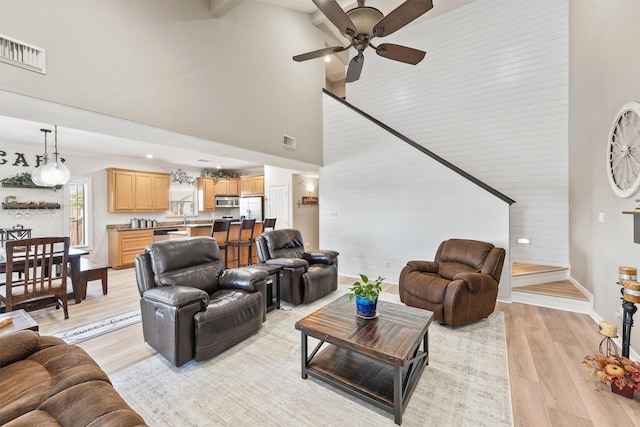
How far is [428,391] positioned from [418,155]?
367 cm

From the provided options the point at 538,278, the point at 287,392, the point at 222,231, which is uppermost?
the point at 222,231

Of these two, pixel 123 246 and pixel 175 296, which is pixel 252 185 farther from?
pixel 175 296

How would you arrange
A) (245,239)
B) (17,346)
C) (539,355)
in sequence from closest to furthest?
(17,346) → (539,355) → (245,239)

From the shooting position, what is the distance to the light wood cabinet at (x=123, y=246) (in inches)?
243

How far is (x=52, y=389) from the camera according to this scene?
4.07 ft

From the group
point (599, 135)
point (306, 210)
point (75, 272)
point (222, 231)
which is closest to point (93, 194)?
point (75, 272)

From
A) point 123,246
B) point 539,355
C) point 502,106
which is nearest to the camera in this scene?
point 539,355

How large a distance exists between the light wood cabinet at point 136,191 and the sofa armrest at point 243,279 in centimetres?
502

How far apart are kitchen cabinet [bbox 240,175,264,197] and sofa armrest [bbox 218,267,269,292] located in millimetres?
5093

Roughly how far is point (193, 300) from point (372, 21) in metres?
2.96

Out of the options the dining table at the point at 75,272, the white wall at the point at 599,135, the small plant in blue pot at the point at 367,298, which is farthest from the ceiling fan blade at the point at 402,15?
the dining table at the point at 75,272

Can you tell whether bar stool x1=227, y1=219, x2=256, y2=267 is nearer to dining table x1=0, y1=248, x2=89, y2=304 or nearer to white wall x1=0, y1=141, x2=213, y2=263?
dining table x1=0, y1=248, x2=89, y2=304

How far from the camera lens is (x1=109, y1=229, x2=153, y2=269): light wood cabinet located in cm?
618

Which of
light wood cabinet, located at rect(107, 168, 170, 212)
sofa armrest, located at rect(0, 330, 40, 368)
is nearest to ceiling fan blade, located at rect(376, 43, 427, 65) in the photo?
sofa armrest, located at rect(0, 330, 40, 368)
